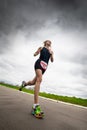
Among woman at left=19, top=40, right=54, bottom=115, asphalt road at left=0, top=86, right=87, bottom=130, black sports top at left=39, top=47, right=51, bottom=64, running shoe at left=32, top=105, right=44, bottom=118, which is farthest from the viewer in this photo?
black sports top at left=39, top=47, right=51, bottom=64

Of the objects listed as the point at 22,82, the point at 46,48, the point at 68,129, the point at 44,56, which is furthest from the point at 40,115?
the point at 22,82

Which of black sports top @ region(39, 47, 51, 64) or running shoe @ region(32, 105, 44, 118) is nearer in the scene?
running shoe @ region(32, 105, 44, 118)

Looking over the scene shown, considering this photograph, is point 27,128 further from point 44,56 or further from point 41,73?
point 44,56

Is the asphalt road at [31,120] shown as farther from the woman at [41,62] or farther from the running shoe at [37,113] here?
the woman at [41,62]

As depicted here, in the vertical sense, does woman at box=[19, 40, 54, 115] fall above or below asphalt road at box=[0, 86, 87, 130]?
above

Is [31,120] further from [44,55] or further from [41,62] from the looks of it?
[44,55]

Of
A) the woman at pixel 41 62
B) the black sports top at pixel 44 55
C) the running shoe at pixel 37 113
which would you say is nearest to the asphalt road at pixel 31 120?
the running shoe at pixel 37 113

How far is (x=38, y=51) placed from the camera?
445 cm

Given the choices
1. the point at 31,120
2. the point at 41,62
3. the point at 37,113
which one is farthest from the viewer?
the point at 41,62

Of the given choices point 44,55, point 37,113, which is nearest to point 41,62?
point 44,55

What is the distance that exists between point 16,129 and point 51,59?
2.65m

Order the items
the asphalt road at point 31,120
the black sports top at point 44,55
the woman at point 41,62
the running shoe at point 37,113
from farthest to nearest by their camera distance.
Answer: the black sports top at point 44,55, the woman at point 41,62, the running shoe at point 37,113, the asphalt road at point 31,120

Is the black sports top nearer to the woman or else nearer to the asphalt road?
the woman

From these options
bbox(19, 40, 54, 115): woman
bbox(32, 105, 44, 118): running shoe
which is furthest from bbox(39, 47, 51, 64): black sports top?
bbox(32, 105, 44, 118): running shoe
